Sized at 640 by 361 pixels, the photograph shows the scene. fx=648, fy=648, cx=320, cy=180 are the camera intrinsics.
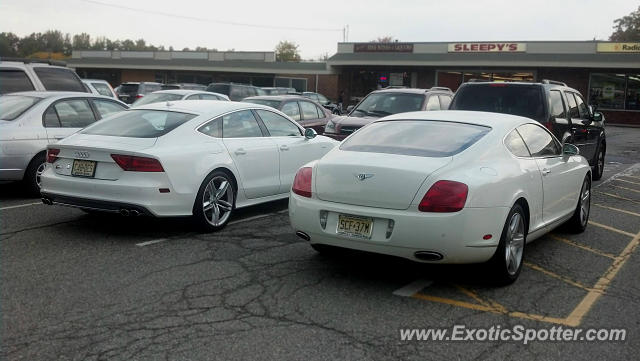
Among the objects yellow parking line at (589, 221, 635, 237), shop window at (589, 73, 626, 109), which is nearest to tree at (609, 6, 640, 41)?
shop window at (589, 73, 626, 109)

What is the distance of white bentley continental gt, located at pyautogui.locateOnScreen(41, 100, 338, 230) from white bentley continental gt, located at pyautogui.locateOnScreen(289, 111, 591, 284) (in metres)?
1.64

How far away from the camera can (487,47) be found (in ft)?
130

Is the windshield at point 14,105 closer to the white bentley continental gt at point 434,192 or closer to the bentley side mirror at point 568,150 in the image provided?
the white bentley continental gt at point 434,192

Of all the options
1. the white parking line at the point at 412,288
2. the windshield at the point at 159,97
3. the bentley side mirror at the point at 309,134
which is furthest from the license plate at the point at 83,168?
the windshield at the point at 159,97

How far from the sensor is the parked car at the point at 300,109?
14.1 metres

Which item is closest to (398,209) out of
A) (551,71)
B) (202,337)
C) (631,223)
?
(202,337)

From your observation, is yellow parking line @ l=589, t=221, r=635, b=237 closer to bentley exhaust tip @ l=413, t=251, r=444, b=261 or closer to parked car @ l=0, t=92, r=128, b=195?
bentley exhaust tip @ l=413, t=251, r=444, b=261

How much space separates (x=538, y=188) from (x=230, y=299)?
120 inches

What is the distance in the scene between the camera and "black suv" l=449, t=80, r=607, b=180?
1026 centimetres

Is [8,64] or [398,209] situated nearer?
[398,209]

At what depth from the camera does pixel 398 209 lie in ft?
16.7

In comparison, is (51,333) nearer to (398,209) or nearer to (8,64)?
(398,209)

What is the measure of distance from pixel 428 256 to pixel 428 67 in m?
38.6

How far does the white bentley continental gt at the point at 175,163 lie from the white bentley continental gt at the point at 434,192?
1.64 metres
